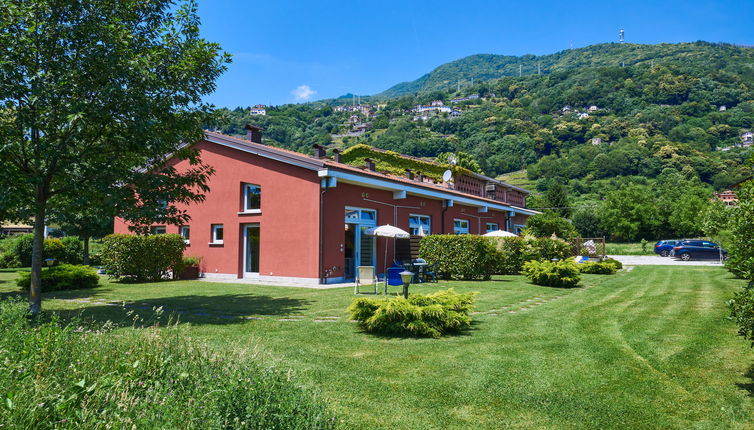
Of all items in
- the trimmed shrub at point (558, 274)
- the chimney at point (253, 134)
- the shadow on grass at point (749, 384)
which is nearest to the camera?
the shadow on grass at point (749, 384)

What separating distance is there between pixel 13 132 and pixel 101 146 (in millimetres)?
1326

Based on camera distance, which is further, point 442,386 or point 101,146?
point 101,146

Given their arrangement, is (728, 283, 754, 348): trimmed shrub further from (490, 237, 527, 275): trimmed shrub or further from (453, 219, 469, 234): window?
(453, 219, 469, 234): window

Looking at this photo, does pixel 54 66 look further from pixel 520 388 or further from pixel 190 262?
pixel 190 262

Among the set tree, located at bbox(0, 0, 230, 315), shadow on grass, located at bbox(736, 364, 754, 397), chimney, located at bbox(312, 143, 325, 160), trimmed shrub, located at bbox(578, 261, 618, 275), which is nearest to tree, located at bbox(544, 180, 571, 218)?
trimmed shrub, located at bbox(578, 261, 618, 275)

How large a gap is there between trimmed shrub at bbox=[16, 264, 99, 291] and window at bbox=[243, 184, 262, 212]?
215 inches

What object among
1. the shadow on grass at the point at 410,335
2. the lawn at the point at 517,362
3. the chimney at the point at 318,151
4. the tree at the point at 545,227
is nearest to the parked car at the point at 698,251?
the tree at the point at 545,227

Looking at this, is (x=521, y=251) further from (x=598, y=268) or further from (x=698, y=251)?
(x=698, y=251)

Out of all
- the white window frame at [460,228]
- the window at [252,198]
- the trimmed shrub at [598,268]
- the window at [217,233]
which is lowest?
the trimmed shrub at [598,268]

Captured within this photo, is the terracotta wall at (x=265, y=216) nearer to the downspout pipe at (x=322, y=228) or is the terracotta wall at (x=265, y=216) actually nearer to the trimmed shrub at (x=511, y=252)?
the downspout pipe at (x=322, y=228)

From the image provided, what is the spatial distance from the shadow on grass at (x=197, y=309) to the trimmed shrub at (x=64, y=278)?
4.01 m

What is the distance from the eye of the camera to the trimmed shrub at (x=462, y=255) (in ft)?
52.5

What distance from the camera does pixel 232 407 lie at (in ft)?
8.87

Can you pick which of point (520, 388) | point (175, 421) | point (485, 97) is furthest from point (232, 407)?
point (485, 97)
